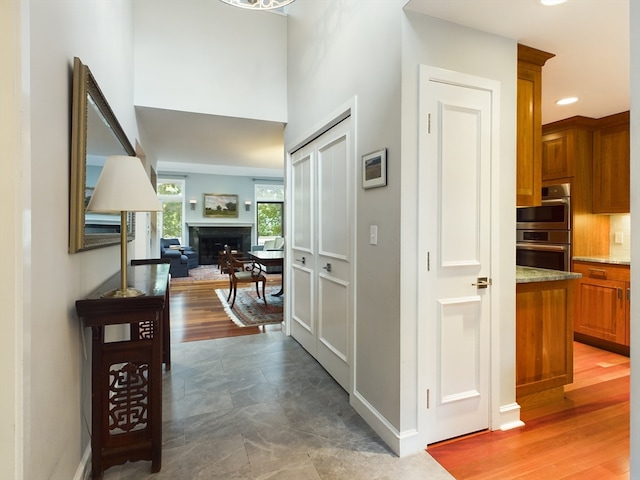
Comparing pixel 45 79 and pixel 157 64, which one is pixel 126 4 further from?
pixel 45 79

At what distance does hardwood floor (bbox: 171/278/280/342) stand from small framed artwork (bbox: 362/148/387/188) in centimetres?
254

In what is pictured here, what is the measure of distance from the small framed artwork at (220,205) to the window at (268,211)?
78 cm

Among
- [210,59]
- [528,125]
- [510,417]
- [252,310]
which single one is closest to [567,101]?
[528,125]

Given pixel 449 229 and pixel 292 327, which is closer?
pixel 449 229

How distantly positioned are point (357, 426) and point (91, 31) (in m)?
2.67

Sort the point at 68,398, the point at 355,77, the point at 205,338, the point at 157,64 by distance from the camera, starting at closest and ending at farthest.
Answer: the point at 68,398, the point at 355,77, the point at 157,64, the point at 205,338

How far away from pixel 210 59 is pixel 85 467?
340 centimetres

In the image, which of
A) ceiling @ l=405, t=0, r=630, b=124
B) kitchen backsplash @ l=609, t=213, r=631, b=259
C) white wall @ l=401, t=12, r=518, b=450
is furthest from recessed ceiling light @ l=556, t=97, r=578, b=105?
kitchen backsplash @ l=609, t=213, r=631, b=259

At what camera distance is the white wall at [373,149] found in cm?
184

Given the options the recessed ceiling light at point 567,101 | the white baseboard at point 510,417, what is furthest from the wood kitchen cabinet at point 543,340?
the recessed ceiling light at point 567,101

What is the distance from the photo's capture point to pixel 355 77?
2.23m

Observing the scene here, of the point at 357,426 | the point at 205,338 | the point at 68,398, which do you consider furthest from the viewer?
the point at 205,338

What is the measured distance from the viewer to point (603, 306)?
3.36m

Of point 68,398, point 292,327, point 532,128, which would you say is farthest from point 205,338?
point 532,128
